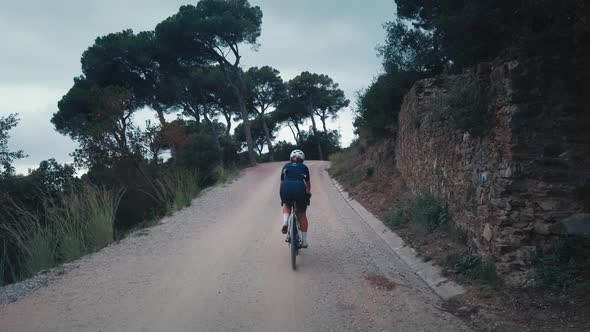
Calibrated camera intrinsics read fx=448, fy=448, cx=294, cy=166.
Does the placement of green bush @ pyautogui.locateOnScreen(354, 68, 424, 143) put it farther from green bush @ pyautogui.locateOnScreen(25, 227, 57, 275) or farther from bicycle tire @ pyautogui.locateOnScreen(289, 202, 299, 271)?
green bush @ pyautogui.locateOnScreen(25, 227, 57, 275)

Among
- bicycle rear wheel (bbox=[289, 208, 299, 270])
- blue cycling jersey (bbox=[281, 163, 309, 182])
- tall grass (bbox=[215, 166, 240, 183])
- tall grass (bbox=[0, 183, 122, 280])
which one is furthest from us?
tall grass (bbox=[215, 166, 240, 183])

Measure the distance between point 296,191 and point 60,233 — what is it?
183 inches

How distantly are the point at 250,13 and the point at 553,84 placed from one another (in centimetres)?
2646

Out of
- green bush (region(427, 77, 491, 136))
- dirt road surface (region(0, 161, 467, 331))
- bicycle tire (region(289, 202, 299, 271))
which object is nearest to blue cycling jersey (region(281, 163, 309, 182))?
bicycle tire (region(289, 202, 299, 271))

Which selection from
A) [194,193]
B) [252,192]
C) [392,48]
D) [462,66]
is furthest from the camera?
[252,192]

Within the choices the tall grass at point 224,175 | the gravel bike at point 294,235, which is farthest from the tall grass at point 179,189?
the gravel bike at point 294,235

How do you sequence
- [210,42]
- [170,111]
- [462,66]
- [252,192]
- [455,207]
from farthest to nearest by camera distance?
[170,111] → [210,42] → [252,192] → [462,66] → [455,207]

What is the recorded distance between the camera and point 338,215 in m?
11.6

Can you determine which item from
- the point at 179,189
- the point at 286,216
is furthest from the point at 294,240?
the point at 179,189

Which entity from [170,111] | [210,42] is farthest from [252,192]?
[170,111]

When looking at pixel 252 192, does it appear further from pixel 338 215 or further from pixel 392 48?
pixel 392 48

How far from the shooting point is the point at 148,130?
19328 mm

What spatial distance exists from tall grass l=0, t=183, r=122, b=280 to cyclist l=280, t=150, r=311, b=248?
3.95 metres

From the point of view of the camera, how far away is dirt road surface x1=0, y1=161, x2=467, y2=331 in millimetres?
4836
